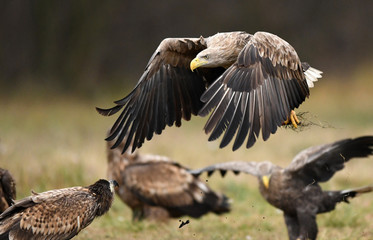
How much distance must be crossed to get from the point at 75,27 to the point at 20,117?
322cm

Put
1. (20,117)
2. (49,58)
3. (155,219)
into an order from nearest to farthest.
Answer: (155,219) → (20,117) → (49,58)

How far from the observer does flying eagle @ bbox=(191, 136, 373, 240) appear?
6.04 metres

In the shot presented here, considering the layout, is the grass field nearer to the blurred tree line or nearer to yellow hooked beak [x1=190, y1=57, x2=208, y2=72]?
the blurred tree line

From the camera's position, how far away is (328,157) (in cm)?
604

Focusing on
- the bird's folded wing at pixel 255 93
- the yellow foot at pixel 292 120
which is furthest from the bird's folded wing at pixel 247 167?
the bird's folded wing at pixel 255 93

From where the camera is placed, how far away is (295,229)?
20.4ft

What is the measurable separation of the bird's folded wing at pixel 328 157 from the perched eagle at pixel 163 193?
1.31 metres

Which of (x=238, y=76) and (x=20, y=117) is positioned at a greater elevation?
(x=238, y=76)

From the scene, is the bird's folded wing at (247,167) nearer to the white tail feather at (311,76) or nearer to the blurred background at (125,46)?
the white tail feather at (311,76)

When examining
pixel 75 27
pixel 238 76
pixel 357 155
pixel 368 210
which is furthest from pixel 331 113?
pixel 238 76

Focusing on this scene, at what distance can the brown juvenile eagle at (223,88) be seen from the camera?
4895 mm

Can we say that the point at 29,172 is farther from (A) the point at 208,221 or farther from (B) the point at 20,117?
(B) the point at 20,117

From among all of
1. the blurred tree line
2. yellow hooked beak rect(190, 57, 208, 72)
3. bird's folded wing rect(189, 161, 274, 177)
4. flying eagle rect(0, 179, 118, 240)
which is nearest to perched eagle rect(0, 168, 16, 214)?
flying eagle rect(0, 179, 118, 240)

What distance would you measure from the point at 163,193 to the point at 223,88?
2519 mm
